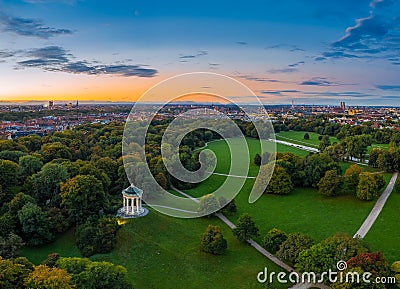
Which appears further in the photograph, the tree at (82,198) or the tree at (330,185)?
the tree at (330,185)

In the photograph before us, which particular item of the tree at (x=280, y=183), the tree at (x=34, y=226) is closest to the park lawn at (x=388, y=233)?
the tree at (x=280, y=183)

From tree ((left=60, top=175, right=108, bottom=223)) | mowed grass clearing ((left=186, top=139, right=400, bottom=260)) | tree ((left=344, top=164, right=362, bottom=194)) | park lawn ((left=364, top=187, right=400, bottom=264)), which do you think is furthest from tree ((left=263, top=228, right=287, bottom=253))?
tree ((left=344, top=164, right=362, bottom=194))

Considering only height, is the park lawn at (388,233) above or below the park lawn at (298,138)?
below

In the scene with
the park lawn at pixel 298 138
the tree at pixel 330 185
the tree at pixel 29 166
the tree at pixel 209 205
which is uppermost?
the park lawn at pixel 298 138

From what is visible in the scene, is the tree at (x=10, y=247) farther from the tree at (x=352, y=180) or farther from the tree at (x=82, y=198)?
the tree at (x=352, y=180)

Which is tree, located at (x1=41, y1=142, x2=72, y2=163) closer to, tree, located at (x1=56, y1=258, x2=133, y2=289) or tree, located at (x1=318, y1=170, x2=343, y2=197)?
tree, located at (x1=56, y1=258, x2=133, y2=289)

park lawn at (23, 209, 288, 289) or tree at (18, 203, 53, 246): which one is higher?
tree at (18, 203, 53, 246)

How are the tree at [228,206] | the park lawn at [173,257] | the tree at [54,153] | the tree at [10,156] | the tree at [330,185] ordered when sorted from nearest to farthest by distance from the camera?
1. the park lawn at [173,257]
2. the tree at [228,206]
3. the tree at [330,185]
4. the tree at [10,156]
5. the tree at [54,153]

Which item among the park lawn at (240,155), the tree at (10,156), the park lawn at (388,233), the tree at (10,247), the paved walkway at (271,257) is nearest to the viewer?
the paved walkway at (271,257)
